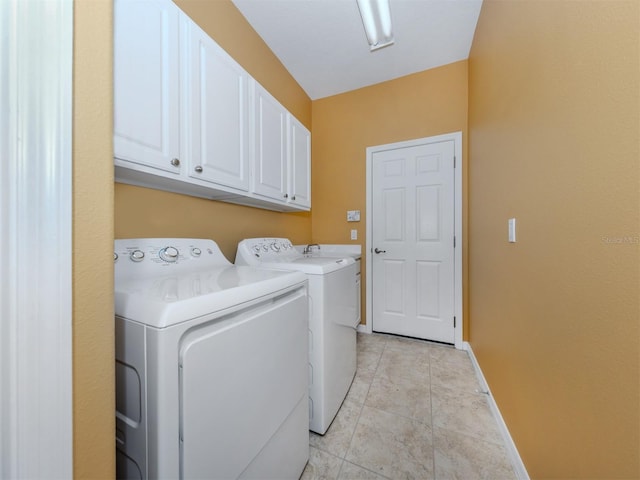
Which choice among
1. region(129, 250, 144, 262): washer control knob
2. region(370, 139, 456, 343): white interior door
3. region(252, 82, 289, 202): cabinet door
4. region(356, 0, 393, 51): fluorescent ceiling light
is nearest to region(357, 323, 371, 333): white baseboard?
region(370, 139, 456, 343): white interior door

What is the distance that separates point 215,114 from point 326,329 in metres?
1.30

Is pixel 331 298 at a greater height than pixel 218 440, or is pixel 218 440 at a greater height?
pixel 331 298

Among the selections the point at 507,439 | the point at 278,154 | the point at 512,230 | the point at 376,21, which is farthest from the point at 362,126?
the point at 507,439

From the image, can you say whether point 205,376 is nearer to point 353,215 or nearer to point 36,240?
point 36,240

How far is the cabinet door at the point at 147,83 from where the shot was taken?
2.74ft

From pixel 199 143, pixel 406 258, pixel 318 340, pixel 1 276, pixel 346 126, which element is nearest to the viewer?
pixel 1 276

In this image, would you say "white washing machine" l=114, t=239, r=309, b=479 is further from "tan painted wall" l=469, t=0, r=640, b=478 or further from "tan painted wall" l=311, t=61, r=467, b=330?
"tan painted wall" l=311, t=61, r=467, b=330

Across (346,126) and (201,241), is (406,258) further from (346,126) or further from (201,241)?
(201,241)

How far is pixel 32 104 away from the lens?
397 millimetres

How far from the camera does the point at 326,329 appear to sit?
1275 millimetres

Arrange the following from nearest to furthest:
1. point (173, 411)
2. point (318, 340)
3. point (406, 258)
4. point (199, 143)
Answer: point (173, 411) → point (199, 143) → point (318, 340) → point (406, 258)

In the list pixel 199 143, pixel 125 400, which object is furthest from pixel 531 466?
pixel 199 143

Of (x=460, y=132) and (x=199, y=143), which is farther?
(x=460, y=132)

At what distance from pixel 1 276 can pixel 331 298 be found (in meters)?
1.15
